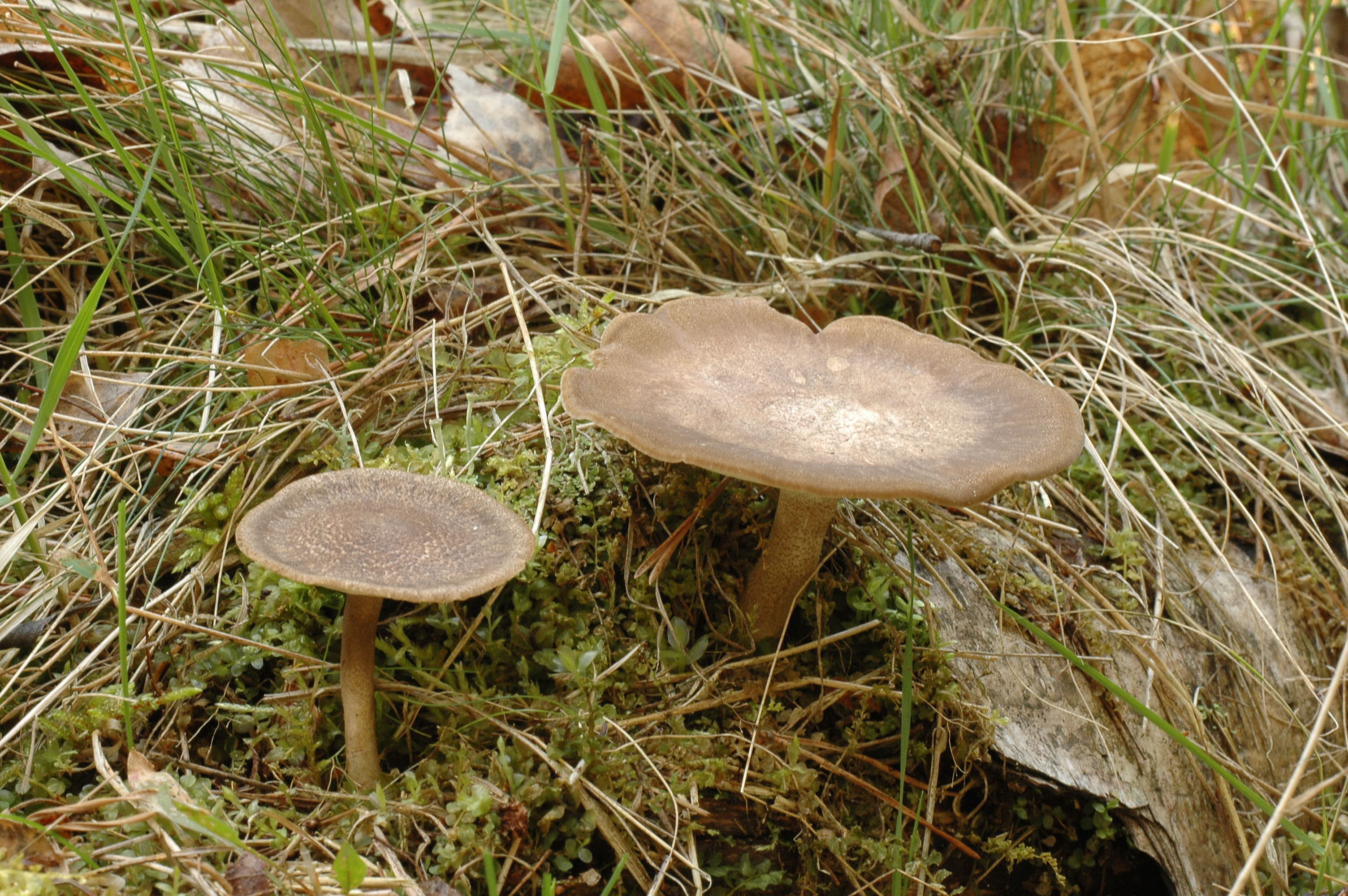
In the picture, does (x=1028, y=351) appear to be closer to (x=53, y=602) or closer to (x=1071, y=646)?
(x=1071, y=646)

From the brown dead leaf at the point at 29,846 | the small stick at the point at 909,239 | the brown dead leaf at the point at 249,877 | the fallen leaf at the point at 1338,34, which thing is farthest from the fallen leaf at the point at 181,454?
the fallen leaf at the point at 1338,34

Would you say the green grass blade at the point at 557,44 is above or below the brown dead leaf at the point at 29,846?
above

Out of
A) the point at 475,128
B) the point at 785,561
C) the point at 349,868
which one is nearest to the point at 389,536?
the point at 349,868

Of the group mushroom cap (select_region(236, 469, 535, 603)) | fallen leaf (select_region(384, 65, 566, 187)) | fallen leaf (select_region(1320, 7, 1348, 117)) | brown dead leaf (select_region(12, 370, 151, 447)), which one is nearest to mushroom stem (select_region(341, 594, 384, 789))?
mushroom cap (select_region(236, 469, 535, 603))

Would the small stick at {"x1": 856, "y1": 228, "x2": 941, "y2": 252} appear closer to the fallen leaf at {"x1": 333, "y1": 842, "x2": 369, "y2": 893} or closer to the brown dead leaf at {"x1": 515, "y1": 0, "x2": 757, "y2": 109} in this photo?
the brown dead leaf at {"x1": 515, "y1": 0, "x2": 757, "y2": 109}

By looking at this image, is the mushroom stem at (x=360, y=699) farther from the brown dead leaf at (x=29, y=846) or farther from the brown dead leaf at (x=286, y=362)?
the brown dead leaf at (x=286, y=362)

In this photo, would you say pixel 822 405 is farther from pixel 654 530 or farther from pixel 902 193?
pixel 902 193

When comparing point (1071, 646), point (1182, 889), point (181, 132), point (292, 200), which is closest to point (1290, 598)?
point (1071, 646)
